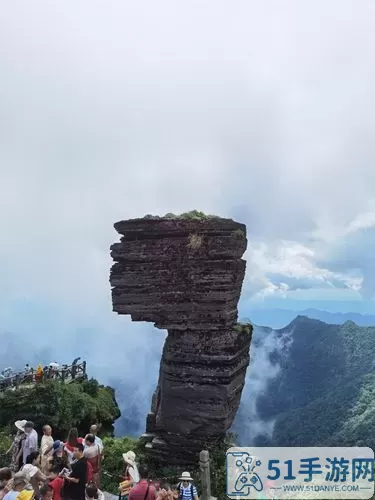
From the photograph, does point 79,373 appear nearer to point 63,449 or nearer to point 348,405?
point 63,449

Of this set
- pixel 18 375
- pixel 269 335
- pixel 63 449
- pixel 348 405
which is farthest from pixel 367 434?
pixel 269 335

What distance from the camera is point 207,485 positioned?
36.7 ft

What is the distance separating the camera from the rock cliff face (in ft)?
49.5

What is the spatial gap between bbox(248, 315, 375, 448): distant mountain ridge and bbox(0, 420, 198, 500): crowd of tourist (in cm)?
3553

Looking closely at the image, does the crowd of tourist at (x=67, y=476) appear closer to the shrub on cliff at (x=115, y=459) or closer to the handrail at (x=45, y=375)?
the shrub on cliff at (x=115, y=459)

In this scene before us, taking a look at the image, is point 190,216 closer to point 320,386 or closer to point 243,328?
point 243,328

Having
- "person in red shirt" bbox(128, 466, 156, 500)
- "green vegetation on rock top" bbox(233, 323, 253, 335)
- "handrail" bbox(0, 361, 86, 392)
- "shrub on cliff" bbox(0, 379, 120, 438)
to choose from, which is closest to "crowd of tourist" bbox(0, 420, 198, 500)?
"person in red shirt" bbox(128, 466, 156, 500)

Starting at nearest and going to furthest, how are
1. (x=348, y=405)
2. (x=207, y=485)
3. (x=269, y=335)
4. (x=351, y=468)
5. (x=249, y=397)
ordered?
1. (x=351, y=468)
2. (x=207, y=485)
3. (x=348, y=405)
4. (x=249, y=397)
5. (x=269, y=335)

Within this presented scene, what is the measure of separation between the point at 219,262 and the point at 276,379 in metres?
68.2

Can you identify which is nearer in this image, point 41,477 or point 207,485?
point 41,477

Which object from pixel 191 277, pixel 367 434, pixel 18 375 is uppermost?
pixel 191 277

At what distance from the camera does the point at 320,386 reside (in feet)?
226

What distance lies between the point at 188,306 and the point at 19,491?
8.44 metres

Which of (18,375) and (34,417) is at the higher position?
(18,375)
